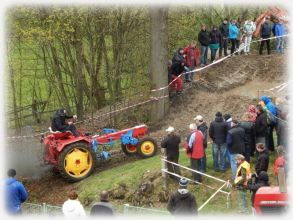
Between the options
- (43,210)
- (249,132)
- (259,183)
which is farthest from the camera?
(249,132)

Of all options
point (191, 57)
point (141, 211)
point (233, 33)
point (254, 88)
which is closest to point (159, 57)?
point (191, 57)

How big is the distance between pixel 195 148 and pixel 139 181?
1842 millimetres

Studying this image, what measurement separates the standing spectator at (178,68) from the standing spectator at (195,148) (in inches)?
237

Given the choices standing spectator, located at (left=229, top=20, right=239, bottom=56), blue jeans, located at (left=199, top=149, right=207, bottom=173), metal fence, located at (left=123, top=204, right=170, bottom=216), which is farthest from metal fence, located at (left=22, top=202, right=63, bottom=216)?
standing spectator, located at (left=229, top=20, right=239, bottom=56)

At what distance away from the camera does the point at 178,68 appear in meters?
21.5

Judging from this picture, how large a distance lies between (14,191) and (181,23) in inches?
494

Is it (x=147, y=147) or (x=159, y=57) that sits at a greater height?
(x=159, y=57)

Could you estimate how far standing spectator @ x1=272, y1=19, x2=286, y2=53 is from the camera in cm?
2330

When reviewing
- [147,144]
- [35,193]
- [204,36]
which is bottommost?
[35,193]

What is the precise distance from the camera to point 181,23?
79.3 ft

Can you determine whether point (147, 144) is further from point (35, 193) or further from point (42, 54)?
point (42, 54)

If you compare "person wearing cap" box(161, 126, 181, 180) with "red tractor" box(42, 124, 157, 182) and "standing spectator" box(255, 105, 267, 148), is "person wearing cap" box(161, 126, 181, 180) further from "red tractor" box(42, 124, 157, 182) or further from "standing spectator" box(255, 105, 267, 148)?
"red tractor" box(42, 124, 157, 182)

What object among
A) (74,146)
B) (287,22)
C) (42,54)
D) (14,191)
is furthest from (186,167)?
(42,54)

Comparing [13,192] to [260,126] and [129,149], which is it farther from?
[260,126]
